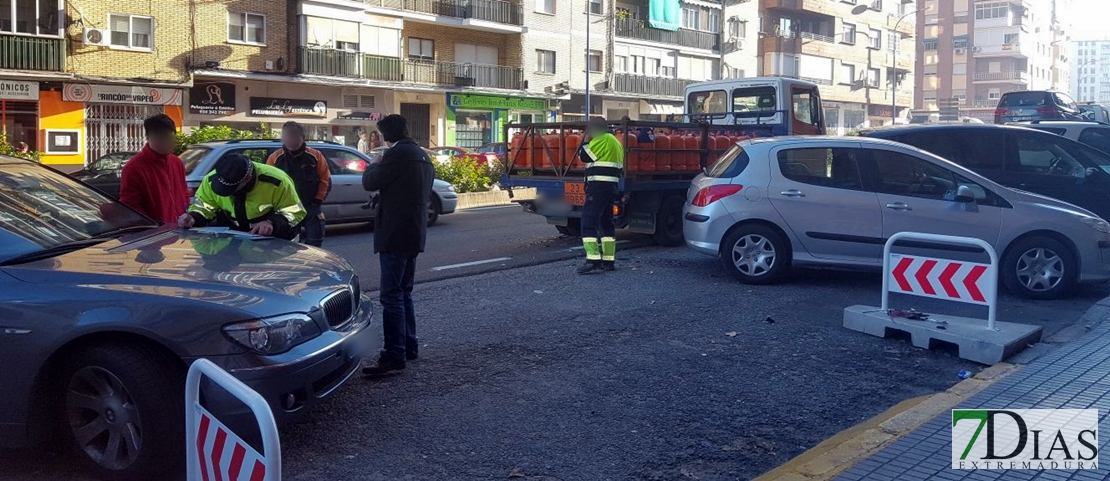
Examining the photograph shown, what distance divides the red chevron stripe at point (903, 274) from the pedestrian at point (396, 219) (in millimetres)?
3763

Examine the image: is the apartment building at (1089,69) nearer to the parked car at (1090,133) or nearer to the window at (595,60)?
the window at (595,60)

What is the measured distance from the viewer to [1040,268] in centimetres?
918

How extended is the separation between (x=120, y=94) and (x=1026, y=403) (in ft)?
96.7

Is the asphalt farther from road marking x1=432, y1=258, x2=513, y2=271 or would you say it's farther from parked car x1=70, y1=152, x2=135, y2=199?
parked car x1=70, y1=152, x2=135, y2=199

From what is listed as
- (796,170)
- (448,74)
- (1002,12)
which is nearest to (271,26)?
A: (448,74)

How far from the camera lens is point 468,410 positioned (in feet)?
18.1

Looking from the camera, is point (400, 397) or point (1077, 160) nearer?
point (400, 397)

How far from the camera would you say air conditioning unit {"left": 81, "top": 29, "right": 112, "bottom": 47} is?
94.8 feet

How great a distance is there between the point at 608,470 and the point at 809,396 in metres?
1.84

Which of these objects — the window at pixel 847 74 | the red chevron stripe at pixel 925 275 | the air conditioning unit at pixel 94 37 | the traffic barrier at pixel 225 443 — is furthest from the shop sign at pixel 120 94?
the window at pixel 847 74

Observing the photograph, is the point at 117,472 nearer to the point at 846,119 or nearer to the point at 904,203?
the point at 904,203

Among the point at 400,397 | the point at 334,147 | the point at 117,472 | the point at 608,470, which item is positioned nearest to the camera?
the point at 117,472

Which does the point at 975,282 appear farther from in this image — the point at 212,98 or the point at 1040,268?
the point at 212,98

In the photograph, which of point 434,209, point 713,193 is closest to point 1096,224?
point 713,193
